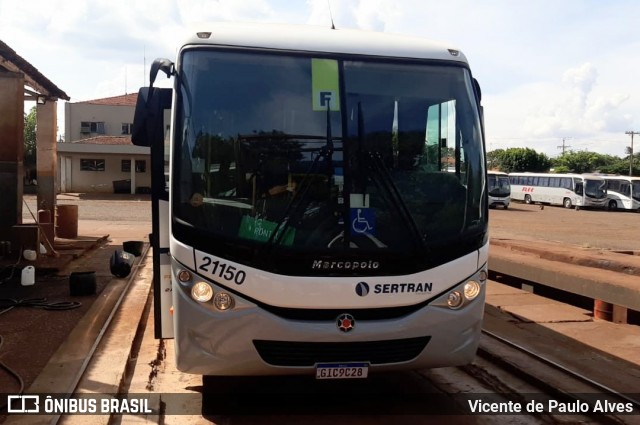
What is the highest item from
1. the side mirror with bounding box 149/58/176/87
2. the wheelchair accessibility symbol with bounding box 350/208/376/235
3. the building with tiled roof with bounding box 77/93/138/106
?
the building with tiled roof with bounding box 77/93/138/106

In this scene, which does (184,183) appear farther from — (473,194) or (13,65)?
(13,65)

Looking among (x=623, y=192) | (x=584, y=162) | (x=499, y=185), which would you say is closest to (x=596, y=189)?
(x=623, y=192)

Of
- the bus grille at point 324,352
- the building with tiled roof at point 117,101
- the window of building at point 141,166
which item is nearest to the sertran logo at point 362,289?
the bus grille at point 324,352

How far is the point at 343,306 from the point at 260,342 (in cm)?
63

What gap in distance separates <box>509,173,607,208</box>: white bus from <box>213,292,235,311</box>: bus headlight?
45.7 meters

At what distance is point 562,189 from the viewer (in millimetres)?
47906

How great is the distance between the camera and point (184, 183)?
176 inches

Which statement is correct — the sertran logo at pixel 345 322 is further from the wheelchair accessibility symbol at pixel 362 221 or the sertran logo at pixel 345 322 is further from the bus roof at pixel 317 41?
the bus roof at pixel 317 41

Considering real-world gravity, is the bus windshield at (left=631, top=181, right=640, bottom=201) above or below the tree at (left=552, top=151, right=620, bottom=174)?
below

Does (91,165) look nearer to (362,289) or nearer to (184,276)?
(184,276)

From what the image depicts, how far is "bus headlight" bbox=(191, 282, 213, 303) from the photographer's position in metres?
4.31

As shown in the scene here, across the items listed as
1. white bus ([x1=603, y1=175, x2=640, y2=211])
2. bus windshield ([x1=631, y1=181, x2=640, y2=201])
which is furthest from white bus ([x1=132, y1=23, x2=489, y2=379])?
bus windshield ([x1=631, y1=181, x2=640, y2=201])

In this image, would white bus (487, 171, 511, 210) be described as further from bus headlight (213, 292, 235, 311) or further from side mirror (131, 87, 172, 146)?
bus headlight (213, 292, 235, 311)

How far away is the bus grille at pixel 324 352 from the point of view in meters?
4.34
